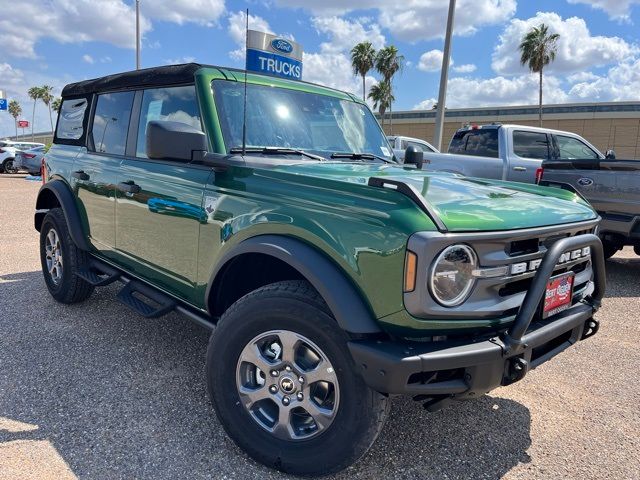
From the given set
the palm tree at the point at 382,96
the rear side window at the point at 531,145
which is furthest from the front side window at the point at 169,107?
the palm tree at the point at 382,96

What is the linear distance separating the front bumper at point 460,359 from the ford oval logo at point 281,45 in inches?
171

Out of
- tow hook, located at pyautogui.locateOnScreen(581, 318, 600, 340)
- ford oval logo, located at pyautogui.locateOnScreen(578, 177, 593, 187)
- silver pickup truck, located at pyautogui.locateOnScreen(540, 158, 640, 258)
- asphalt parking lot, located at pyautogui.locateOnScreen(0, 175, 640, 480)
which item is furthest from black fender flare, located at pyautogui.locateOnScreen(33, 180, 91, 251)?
ford oval logo, located at pyautogui.locateOnScreen(578, 177, 593, 187)

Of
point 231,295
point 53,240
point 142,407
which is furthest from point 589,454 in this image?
point 53,240

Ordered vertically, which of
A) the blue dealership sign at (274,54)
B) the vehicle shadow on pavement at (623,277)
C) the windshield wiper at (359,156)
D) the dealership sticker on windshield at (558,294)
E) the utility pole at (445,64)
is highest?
the utility pole at (445,64)

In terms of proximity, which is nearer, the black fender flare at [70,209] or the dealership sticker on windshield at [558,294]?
the dealership sticker on windshield at [558,294]

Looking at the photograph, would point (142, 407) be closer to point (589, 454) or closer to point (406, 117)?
point (589, 454)

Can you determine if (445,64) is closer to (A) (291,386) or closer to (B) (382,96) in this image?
(A) (291,386)

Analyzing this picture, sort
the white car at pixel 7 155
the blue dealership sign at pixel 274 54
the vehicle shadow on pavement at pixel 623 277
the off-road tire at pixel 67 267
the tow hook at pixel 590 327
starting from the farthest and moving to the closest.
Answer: the white car at pixel 7 155 → the vehicle shadow on pavement at pixel 623 277 → the blue dealership sign at pixel 274 54 → the off-road tire at pixel 67 267 → the tow hook at pixel 590 327

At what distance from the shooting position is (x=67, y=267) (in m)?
4.43

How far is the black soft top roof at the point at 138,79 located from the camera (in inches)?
124

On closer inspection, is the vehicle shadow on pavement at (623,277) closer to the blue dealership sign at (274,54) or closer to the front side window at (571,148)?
the front side window at (571,148)

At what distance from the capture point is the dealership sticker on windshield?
2357 millimetres

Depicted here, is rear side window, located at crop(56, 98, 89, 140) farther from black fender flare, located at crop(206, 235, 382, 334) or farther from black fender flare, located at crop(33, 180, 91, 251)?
black fender flare, located at crop(206, 235, 382, 334)

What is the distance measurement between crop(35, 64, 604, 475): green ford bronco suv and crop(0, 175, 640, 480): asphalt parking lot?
0.43 m
